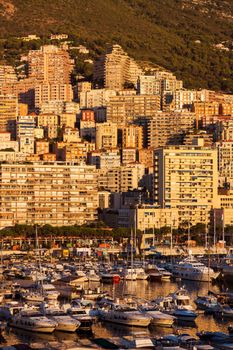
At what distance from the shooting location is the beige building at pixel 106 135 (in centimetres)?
13438

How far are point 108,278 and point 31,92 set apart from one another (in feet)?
274

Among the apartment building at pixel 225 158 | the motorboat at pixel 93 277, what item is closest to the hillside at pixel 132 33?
the apartment building at pixel 225 158

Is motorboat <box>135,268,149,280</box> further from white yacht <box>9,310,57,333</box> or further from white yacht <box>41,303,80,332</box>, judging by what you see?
white yacht <box>9,310,57,333</box>

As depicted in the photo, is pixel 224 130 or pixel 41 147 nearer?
pixel 41 147

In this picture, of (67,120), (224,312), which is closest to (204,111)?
(67,120)

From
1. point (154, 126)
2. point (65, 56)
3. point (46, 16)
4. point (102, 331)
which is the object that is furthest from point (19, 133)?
point (102, 331)

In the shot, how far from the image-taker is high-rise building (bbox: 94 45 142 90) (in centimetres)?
15938

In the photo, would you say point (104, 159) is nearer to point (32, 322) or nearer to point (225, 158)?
point (225, 158)

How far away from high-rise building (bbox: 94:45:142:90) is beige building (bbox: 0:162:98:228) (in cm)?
5545

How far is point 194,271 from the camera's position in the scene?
75500 millimetres

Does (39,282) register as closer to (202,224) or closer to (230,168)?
(202,224)

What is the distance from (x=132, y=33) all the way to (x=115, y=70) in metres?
26.6

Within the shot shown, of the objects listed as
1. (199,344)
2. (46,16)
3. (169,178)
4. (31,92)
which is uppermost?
(46,16)

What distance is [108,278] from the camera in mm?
73750
